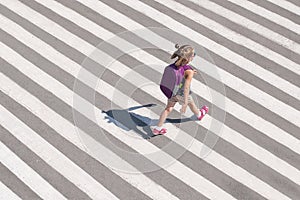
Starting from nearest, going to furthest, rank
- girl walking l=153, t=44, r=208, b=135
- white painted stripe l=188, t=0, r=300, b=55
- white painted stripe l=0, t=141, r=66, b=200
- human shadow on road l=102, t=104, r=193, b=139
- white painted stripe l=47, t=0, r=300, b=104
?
girl walking l=153, t=44, r=208, b=135 → white painted stripe l=0, t=141, r=66, b=200 → human shadow on road l=102, t=104, r=193, b=139 → white painted stripe l=47, t=0, r=300, b=104 → white painted stripe l=188, t=0, r=300, b=55

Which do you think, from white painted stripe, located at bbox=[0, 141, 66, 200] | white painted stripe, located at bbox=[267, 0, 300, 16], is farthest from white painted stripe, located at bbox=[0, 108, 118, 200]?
white painted stripe, located at bbox=[267, 0, 300, 16]

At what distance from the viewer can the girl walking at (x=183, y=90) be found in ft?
23.7

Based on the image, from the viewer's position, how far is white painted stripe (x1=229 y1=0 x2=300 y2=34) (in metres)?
10.3

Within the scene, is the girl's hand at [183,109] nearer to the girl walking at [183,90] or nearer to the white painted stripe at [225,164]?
the girl walking at [183,90]

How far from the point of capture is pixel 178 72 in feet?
24.1

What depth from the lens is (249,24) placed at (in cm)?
1045

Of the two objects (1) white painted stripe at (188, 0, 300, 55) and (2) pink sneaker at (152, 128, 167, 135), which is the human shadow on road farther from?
(1) white painted stripe at (188, 0, 300, 55)

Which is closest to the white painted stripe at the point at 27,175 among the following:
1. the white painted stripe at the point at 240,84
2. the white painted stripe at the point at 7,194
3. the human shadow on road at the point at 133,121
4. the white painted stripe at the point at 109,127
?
the white painted stripe at the point at 7,194

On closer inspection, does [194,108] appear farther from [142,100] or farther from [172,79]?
[142,100]

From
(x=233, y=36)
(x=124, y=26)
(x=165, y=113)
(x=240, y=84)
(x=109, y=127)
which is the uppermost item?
(x=233, y=36)

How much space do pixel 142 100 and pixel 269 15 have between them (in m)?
4.55

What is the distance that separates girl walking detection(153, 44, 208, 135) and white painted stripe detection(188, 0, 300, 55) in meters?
3.11

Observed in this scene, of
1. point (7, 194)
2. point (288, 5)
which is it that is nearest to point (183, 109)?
point (7, 194)

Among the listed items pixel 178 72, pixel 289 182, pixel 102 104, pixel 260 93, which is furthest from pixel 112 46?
pixel 289 182
